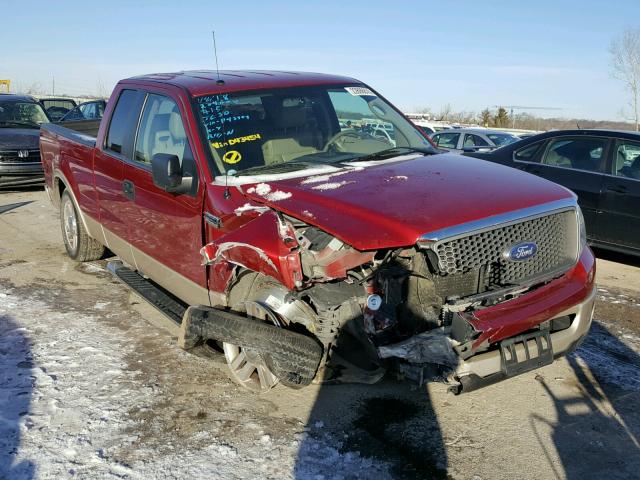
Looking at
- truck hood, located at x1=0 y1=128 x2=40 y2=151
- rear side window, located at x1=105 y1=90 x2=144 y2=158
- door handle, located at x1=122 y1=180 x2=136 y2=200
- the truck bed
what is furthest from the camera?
truck hood, located at x1=0 y1=128 x2=40 y2=151

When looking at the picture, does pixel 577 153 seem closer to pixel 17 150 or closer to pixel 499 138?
pixel 499 138

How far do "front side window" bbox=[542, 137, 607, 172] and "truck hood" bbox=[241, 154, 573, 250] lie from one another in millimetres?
4008

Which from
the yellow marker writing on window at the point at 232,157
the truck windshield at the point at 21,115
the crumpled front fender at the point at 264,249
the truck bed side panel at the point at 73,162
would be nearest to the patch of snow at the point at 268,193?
the crumpled front fender at the point at 264,249

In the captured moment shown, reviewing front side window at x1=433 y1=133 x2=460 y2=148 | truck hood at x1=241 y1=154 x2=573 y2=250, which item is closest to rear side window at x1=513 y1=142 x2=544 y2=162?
truck hood at x1=241 y1=154 x2=573 y2=250

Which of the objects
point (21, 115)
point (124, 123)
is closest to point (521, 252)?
point (124, 123)

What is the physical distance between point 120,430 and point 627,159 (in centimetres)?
632

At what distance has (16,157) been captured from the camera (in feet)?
38.1

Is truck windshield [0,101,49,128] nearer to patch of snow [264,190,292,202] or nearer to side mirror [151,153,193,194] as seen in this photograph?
side mirror [151,153,193,194]

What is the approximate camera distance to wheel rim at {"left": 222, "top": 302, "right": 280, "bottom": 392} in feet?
11.7

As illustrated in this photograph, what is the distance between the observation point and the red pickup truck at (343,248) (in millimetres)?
3182

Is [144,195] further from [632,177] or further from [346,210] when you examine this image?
[632,177]

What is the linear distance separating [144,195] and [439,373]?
2651 millimetres

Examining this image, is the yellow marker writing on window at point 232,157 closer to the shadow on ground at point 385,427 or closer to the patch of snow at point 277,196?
the patch of snow at point 277,196

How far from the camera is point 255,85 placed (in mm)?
4648
